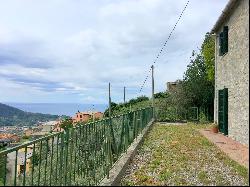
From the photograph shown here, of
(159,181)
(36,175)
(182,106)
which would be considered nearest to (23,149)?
(36,175)

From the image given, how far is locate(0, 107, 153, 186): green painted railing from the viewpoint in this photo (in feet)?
16.8

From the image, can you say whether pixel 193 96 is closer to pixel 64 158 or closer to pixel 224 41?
pixel 224 41

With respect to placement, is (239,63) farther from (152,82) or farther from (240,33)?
(152,82)

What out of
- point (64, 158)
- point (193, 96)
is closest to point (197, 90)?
point (193, 96)

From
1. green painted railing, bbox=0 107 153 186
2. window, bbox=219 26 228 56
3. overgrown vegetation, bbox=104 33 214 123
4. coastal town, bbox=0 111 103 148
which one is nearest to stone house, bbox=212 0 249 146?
window, bbox=219 26 228 56

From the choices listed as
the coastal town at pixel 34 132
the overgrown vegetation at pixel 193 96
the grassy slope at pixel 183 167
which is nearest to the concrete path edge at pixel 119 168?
the grassy slope at pixel 183 167

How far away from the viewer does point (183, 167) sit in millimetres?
9602

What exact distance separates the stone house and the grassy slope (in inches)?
58.6

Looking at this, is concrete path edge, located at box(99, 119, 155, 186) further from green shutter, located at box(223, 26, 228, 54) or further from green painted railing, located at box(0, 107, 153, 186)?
green shutter, located at box(223, 26, 228, 54)

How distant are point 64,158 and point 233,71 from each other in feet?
34.5

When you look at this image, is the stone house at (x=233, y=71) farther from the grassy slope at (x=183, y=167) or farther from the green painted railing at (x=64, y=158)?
the green painted railing at (x=64, y=158)

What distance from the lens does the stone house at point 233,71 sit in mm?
13359

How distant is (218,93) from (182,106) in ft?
41.1

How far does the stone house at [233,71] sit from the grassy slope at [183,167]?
4.88 ft
